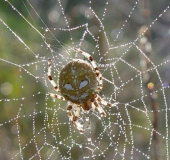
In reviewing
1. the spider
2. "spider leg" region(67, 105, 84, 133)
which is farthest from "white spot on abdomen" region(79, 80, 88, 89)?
"spider leg" region(67, 105, 84, 133)

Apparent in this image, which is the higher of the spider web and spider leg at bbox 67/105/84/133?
the spider web

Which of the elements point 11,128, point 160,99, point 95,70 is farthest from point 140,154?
point 95,70

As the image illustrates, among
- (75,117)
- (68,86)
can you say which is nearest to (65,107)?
(75,117)

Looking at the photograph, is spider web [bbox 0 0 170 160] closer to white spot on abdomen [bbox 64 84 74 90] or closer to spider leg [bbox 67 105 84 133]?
spider leg [bbox 67 105 84 133]

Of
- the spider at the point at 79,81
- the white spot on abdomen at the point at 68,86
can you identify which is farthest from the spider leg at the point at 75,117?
the white spot on abdomen at the point at 68,86

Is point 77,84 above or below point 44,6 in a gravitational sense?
below

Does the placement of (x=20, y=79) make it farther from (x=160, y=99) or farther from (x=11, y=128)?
(x=160, y=99)

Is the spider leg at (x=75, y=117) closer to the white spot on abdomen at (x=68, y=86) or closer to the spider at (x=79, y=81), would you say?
the spider at (x=79, y=81)

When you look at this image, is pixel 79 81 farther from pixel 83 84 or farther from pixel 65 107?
pixel 65 107
